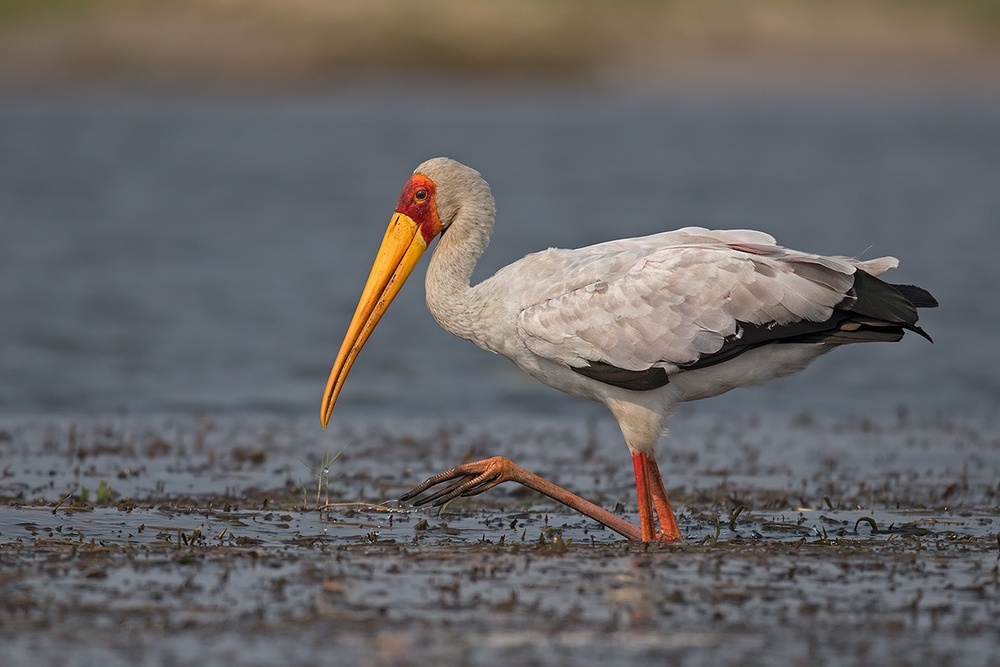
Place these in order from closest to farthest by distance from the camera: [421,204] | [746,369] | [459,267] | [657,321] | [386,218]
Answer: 1. [657,321]
2. [746,369]
3. [459,267]
4. [421,204]
5. [386,218]

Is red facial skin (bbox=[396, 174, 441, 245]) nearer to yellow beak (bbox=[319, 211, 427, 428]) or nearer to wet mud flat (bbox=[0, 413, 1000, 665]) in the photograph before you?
yellow beak (bbox=[319, 211, 427, 428])

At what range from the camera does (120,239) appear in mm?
21859

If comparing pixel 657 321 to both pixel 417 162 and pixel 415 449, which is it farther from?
pixel 417 162

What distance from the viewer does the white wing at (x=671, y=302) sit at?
291 inches

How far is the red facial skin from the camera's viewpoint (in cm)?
806

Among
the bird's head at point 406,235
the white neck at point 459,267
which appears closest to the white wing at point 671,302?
the white neck at point 459,267

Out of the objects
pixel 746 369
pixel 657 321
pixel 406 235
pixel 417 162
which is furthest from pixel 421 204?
pixel 417 162

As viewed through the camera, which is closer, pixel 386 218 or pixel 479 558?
pixel 479 558

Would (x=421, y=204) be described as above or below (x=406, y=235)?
above

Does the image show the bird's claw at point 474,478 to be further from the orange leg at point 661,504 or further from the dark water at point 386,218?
the dark water at point 386,218

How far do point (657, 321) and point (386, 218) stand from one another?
55.9 ft

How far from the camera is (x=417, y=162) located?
29.8m

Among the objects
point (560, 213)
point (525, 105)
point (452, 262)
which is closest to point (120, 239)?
point (560, 213)

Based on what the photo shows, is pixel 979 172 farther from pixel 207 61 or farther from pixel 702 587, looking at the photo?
pixel 702 587
